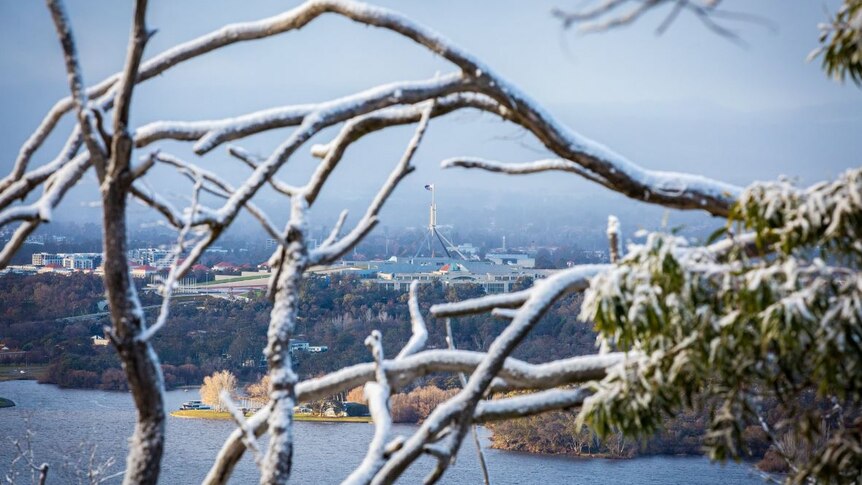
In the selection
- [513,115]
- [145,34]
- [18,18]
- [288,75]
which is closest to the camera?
[145,34]

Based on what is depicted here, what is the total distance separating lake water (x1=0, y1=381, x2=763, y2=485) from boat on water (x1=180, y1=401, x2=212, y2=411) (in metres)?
0.33

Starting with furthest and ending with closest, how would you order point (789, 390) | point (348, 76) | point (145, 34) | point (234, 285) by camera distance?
point (348, 76), point (234, 285), point (789, 390), point (145, 34)

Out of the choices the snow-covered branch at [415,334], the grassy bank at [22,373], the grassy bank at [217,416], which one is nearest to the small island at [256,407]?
the grassy bank at [217,416]

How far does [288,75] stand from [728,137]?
617cm

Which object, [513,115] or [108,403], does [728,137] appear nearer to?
[108,403]

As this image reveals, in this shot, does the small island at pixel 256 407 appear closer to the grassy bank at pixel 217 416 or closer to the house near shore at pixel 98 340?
the grassy bank at pixel 217 416

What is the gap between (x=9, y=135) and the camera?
1511 cm

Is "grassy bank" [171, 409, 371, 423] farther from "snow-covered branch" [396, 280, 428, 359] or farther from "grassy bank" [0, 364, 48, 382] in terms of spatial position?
"snow-covered branch" [396, 280, 428, 359]

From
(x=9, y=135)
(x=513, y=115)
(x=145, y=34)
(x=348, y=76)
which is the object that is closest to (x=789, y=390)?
(x=513, y=115)

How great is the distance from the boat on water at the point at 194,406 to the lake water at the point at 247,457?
33 cm

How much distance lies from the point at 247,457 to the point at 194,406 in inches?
75.7

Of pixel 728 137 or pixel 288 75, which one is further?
pixel 288 75

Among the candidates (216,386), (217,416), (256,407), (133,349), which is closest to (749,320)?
(133,349)

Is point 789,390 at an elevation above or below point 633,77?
below
